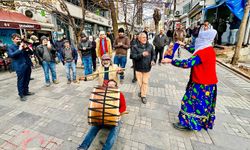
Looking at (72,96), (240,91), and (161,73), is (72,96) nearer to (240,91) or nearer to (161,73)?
(161,73)

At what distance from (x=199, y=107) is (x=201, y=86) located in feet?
1.24

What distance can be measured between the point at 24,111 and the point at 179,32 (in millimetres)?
8499

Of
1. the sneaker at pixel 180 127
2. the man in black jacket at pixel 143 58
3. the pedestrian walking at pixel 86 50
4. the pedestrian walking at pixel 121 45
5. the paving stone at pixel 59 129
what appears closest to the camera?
the paving stone at pixel 59 129

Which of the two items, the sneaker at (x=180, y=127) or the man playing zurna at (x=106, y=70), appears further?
the man playing zurna at (x=106, y=70)

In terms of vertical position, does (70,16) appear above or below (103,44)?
above

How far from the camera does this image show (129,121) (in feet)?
9.57

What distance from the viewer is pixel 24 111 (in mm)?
3328

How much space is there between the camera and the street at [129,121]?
7.62 ft

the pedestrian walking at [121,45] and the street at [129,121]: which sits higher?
the pedestrian walking at [121,45]

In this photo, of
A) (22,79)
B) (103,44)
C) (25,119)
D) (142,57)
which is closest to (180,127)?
(142,57)

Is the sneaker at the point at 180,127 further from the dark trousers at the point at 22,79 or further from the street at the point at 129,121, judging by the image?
the dark trousers at the point at 22,79

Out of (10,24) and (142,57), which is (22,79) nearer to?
(142,57)

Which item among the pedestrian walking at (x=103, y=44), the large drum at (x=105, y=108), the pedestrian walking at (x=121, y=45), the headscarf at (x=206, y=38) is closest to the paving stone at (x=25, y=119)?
the large drum at (x=105, y=108)

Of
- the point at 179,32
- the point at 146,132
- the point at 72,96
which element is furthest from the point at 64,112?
the point at 179,32
